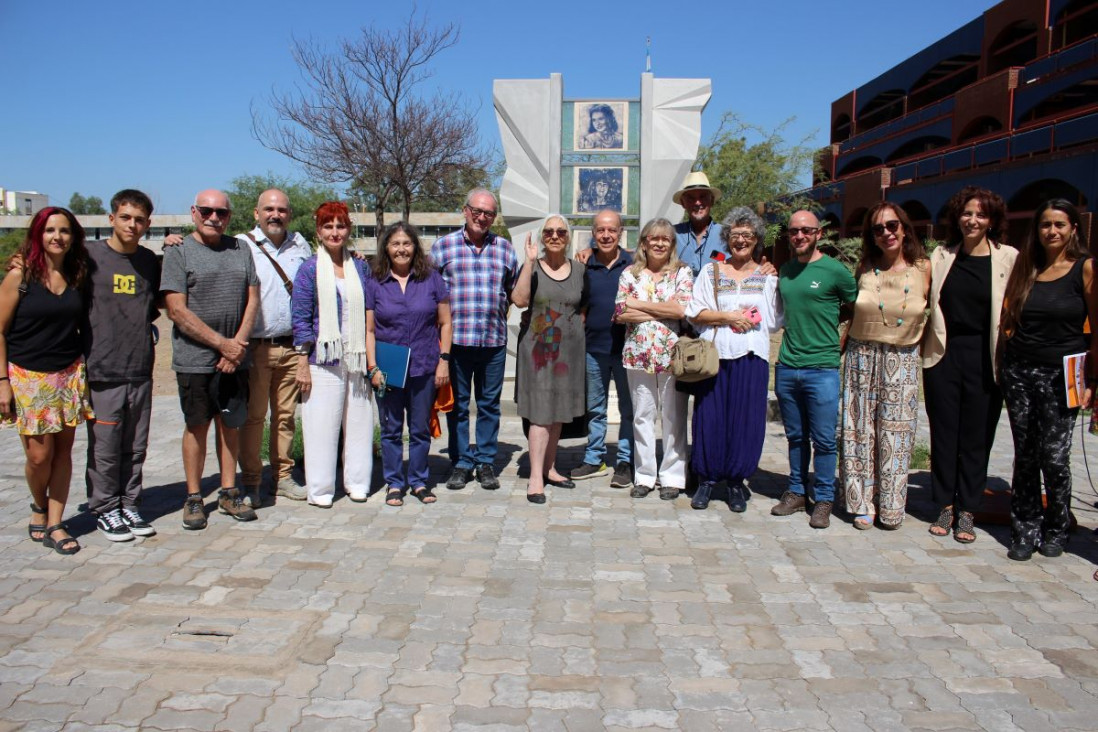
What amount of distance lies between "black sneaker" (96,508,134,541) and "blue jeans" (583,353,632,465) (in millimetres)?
2856

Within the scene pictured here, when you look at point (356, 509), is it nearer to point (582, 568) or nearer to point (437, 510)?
point (437, 510)

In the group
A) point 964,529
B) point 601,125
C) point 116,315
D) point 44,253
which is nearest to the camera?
point 44,253

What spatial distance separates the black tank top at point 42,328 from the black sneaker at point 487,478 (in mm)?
2529

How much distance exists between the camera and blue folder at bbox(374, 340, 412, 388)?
16.0ft

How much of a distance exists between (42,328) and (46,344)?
0.27ft

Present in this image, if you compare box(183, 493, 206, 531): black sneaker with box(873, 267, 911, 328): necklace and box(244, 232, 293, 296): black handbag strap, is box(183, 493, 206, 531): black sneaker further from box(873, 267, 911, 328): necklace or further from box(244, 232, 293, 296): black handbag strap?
box(873, 267, 911, 328): necklace

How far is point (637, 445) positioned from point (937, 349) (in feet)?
6.17

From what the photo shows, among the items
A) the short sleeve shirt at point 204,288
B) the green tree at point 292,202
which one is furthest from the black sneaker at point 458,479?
the green tree at point 292,202

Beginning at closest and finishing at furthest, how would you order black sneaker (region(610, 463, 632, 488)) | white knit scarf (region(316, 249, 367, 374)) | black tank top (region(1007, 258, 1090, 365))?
1. black tank top (region(1007, 258, 1090, 365))
2. white knit scarf (region(316, 249, 367, 374))
3. black sneaker (region(610, 463, 632, 488))

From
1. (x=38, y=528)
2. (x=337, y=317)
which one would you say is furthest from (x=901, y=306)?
(x=38, y=528)

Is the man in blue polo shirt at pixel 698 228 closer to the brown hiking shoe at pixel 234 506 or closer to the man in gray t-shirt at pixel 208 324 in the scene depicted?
the man in gray t-shirt at pixel 208 324

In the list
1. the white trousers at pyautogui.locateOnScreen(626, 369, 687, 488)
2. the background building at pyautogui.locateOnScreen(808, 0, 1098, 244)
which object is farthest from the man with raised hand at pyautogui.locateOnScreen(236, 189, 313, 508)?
the background building at pyautogui.locateOnScreen(808, 0, 1098, 244)

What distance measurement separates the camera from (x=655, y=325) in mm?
4922

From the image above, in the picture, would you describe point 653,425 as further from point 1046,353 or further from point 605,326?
point 1046,353
